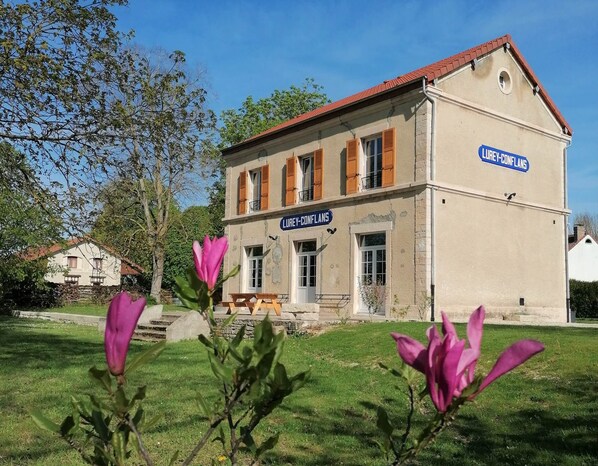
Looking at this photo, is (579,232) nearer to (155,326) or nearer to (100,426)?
(155,326)

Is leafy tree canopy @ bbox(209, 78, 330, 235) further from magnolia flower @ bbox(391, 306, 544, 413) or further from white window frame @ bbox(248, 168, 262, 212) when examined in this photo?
magnolia flower @ bbox(391, 306, 544, 413)

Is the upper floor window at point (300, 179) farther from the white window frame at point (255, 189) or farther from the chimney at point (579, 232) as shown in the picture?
the chimney at point (579, 232)

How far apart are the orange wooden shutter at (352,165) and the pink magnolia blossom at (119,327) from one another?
16964 mm

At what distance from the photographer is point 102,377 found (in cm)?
126

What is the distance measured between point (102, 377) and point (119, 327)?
5.5 inches

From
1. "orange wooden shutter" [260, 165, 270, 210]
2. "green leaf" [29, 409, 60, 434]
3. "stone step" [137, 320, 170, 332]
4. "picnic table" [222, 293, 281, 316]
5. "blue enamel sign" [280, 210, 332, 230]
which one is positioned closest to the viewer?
"green leaf" [29, 409, 60, 434]

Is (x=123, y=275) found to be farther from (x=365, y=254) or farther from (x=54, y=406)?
(x=54, y=406)

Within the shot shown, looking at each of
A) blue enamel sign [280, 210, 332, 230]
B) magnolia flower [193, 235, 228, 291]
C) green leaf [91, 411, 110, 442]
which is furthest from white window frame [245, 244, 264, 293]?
green leaf [91, 411, 110, 442]

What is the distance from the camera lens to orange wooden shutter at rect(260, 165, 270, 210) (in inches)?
858

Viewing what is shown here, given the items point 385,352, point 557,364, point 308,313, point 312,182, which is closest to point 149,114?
point 385,352

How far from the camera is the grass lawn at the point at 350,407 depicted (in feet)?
16.0

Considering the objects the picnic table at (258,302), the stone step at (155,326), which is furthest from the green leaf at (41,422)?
the stone step at (155,326)

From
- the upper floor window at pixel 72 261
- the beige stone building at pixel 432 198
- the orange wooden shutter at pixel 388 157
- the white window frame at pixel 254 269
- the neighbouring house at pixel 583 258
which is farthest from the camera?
the upper floor window at pixel 72 261

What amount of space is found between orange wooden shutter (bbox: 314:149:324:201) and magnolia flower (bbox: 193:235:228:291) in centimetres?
1774
